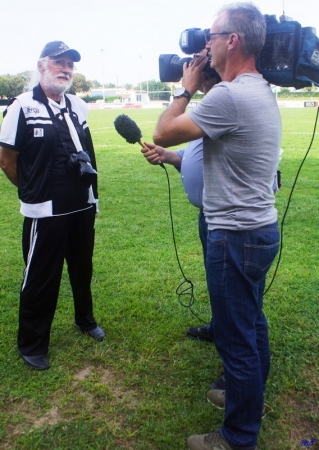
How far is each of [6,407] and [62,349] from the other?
66 cm

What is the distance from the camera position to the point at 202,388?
290 cm

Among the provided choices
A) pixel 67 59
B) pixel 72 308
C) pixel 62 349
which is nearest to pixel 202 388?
pixel 62 349

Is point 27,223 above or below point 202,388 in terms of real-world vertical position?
above

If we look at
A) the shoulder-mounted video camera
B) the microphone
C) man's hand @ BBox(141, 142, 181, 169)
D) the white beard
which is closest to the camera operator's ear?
the shoulder-mounted video camera

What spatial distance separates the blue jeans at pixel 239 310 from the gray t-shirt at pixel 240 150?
0.08 m

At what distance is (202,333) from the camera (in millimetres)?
3434

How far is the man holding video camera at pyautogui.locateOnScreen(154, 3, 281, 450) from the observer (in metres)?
1.91

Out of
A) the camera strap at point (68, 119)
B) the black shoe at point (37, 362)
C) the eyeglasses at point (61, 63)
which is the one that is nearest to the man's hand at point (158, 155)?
the camera strap at point (68, 119)

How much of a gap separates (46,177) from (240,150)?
1.45 meters

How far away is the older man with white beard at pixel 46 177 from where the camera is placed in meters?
2.87

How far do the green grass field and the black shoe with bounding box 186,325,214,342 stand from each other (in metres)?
0.07

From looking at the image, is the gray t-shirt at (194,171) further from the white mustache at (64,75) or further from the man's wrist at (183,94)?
the white mustache at (64,75)

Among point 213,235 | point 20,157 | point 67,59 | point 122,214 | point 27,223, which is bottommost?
point 122,214

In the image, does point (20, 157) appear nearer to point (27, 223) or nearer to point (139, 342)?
point (27, 223)
